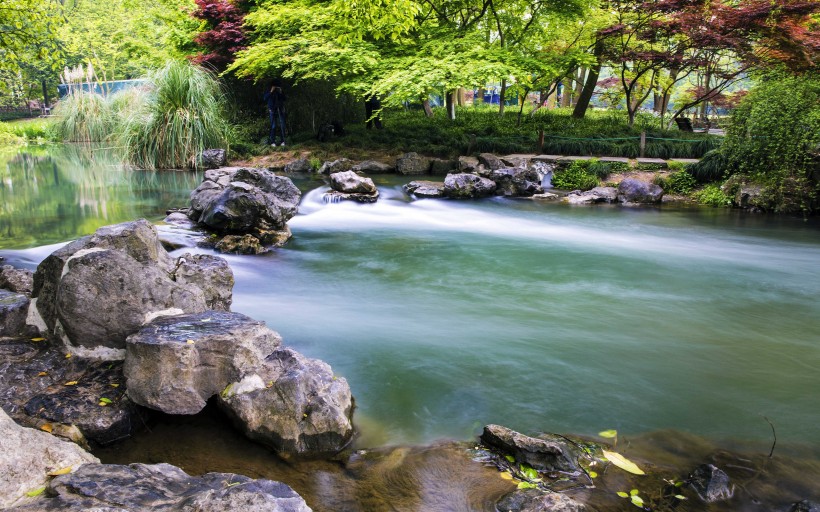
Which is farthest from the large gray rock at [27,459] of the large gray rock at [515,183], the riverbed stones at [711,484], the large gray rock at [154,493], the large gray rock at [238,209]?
the large gray rock at [515,183]

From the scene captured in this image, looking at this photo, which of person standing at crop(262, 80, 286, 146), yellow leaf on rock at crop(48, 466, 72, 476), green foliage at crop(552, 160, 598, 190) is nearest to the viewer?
yellow leaf on rock at crop(48, 466, 72, 476)

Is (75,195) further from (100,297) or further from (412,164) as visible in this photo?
(100,297)

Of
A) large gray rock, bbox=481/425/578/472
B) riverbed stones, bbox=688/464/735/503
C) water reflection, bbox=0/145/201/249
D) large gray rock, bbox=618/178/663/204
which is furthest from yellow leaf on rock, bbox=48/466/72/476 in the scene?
large gray rock, bbox=618/178/663/204

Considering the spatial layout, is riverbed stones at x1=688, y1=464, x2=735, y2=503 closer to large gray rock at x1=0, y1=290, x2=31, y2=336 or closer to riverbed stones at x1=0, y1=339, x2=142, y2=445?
riverbed stones at x1=0, y1=339, x2=142, y2=445

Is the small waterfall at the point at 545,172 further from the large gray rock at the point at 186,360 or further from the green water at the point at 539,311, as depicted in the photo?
the large gray rock at the point at 186,360

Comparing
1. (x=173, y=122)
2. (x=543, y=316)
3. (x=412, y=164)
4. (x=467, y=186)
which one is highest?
(x=173, y=122)

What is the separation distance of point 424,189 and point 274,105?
6.70 meters

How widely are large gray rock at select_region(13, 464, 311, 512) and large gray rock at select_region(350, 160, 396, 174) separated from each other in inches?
521

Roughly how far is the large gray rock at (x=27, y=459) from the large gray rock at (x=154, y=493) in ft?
0.43

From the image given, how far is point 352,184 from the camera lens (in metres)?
11.9

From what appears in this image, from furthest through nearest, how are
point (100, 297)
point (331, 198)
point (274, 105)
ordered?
1. point (274, 105)
2. point (331, 198)
3. point (100, 297)

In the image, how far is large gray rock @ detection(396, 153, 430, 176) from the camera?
15.6m

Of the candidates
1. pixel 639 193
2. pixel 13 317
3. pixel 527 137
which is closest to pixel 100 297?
pixel 13 317

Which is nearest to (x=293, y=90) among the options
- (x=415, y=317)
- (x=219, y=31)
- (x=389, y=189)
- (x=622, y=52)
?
(x=219, y=31)
